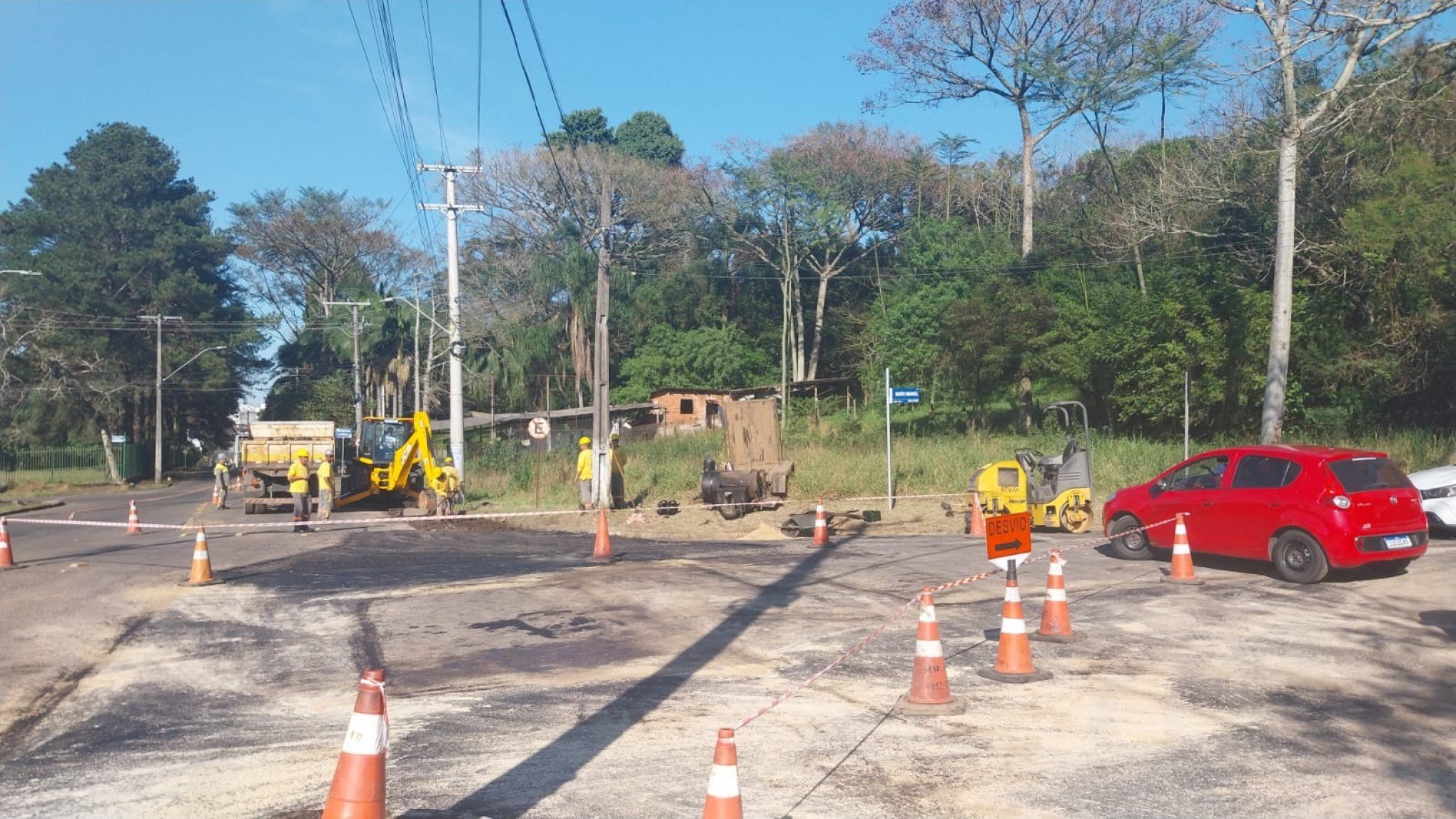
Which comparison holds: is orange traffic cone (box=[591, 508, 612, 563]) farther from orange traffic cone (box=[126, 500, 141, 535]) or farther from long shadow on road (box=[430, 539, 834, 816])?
orange traffic cone (box=[126, 500, 141, 535])

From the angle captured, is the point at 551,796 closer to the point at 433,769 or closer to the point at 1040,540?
the point at 433,769

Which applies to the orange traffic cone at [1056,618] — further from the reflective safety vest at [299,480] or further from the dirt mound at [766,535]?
the reflective safety vest at [299,480]

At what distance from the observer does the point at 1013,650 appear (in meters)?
9.21

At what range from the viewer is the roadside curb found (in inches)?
1501

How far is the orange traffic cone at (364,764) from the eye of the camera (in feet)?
16.8

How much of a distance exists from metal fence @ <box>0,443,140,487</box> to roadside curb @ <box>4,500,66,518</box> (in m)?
15.8

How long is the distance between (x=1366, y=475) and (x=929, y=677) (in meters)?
7.65

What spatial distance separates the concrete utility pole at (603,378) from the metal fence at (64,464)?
43.9 m

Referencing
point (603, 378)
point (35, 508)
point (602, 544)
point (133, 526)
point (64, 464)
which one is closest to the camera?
point (602, 544)

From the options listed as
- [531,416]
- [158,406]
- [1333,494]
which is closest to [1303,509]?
[1333,494]

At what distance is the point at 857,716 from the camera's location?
8.14 m

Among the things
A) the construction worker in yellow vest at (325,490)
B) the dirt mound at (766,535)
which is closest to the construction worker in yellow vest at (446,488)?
the construction worker in yellow vest at (325,490)

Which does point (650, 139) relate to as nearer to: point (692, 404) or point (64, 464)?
point (692, 404)

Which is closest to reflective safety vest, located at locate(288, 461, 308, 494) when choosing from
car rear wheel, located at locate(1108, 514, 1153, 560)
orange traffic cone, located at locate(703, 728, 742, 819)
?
car rear wheel, located at locate(1108, 514, 1153, 560)
